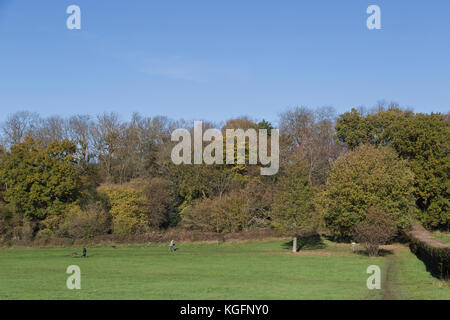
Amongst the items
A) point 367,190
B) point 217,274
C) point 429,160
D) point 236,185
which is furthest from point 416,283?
point 236,185

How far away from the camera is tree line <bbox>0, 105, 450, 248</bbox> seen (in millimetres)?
45000

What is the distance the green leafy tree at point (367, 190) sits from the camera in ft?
145

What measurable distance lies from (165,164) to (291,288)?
48599mm

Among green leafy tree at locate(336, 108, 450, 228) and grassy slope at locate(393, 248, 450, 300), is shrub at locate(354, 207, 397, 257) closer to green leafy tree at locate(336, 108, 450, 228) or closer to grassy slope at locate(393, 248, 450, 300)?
grassy slope at locate(393, 248, 450, 300)

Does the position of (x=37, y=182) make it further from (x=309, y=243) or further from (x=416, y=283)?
(x=416, y=283)

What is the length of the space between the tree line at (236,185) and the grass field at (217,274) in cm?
518

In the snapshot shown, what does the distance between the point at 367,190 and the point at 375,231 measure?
303 inches

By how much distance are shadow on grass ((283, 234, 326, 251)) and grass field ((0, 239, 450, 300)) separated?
72 centimetres

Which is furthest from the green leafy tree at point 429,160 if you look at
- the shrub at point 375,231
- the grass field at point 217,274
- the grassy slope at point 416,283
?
the grassy slope at point 416,283

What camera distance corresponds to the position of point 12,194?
187 ft

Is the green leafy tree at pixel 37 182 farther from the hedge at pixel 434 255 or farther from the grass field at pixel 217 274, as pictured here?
the hedge at pixel 434 255

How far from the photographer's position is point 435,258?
90.3 feet

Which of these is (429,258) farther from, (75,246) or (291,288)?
(75,246)
